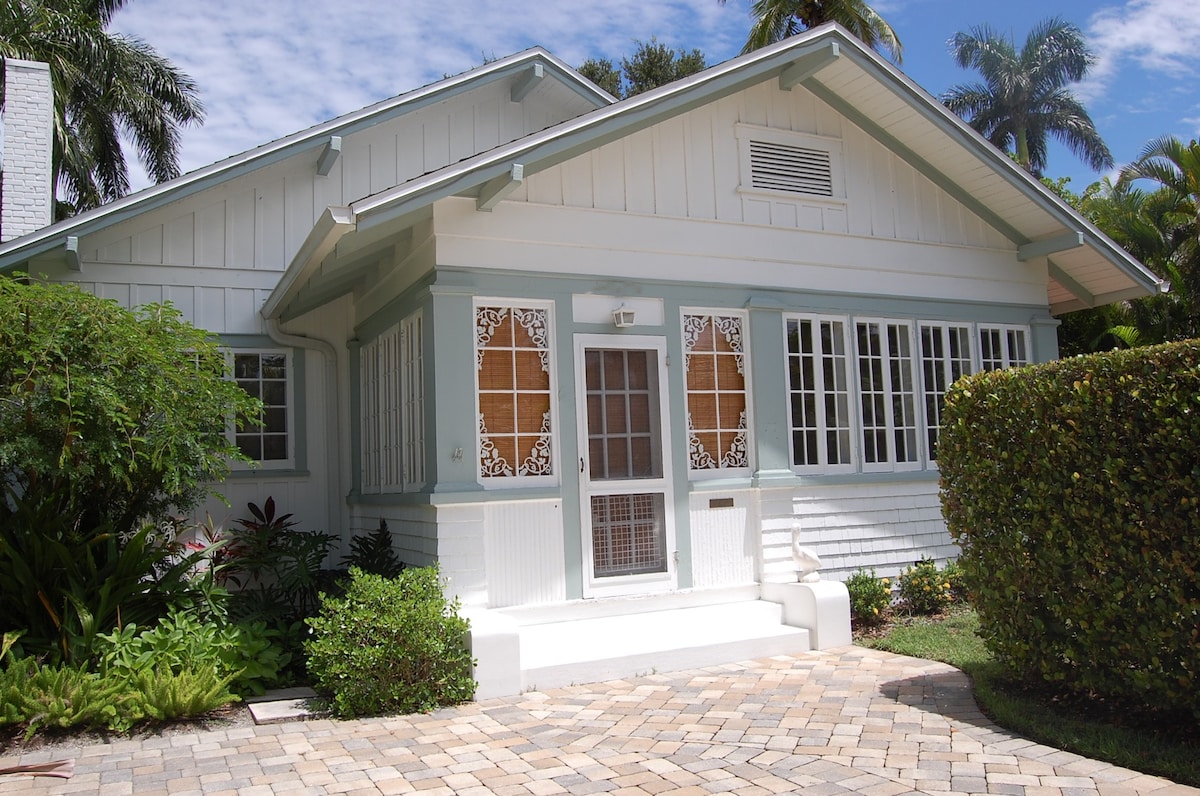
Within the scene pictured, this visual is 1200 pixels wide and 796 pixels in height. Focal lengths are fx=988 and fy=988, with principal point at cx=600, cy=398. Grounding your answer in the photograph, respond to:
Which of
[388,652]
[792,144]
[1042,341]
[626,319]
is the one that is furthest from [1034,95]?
[388,652]

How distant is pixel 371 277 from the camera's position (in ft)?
31.4

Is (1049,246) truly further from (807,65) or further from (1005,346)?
(807,65)

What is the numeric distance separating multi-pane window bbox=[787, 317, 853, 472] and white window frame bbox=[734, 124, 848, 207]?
1190 mm

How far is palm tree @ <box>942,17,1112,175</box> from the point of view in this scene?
36.9 metres

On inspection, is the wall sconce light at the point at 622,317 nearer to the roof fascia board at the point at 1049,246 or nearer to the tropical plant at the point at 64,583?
the tropical plant at the point at 64,583

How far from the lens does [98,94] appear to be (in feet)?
80.4

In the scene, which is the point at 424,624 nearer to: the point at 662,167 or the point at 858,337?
the point at 662,167

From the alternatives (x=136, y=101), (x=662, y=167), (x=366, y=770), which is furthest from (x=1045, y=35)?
(x=366, y=770)

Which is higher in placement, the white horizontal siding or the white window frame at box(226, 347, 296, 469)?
the white window frame at box(226, 347, 296, 469)

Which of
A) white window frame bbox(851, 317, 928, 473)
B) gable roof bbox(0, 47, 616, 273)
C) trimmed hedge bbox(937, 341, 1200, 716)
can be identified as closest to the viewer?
trimmed hedge bbox(937, 341, 1200, 716)

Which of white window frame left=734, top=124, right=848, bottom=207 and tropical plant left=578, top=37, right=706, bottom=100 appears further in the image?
tropical plant left=578, top=37, right=706, bottom=100

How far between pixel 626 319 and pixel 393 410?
2302 millimetres

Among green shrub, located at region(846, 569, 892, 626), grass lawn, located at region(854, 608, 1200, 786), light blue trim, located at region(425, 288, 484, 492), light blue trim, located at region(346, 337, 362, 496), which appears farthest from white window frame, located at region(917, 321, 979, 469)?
light blue trim, located at region(346, 337, 362, 496)

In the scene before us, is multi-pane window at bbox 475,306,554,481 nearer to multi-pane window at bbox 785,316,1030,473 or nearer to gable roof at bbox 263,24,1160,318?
gable roof at bbox 263,24,1160,318
